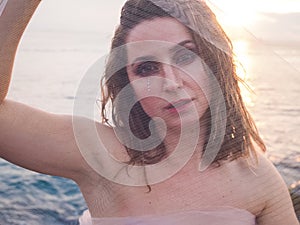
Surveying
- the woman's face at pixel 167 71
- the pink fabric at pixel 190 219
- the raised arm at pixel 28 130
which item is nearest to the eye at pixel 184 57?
the woman's face at pixel 167 71

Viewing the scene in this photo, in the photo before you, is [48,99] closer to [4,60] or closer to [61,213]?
[4,60]

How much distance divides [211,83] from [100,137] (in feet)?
1.06

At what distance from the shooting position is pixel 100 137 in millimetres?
1328

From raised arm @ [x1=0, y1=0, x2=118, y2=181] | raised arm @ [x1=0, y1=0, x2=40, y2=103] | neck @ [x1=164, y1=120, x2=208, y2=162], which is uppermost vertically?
raised arm @ [x1=0, y1=0, x2=40, y2=103]

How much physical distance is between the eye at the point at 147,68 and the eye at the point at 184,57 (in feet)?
0.16

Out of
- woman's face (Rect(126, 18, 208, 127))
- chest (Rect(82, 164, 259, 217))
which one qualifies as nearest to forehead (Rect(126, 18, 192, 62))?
woman's face (Rect(126, 18, 208, 127))

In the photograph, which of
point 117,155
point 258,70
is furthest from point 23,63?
point 258,70

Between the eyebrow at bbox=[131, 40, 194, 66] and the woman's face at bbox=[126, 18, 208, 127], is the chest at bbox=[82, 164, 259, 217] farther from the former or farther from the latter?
the eyebrow at bbox=[131, 40, 194, 66]

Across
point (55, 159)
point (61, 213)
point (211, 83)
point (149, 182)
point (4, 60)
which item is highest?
point (4, 60)

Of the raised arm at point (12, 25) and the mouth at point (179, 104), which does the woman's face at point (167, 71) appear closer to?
the mouth at point (179, 104)

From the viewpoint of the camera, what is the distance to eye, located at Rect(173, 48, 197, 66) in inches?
47.8

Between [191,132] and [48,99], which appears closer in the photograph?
[191,132]

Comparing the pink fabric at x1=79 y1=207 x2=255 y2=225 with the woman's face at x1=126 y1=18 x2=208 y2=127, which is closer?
the woman's face at x1=126 y1=18 x2=208 y2=127

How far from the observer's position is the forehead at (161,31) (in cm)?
121
